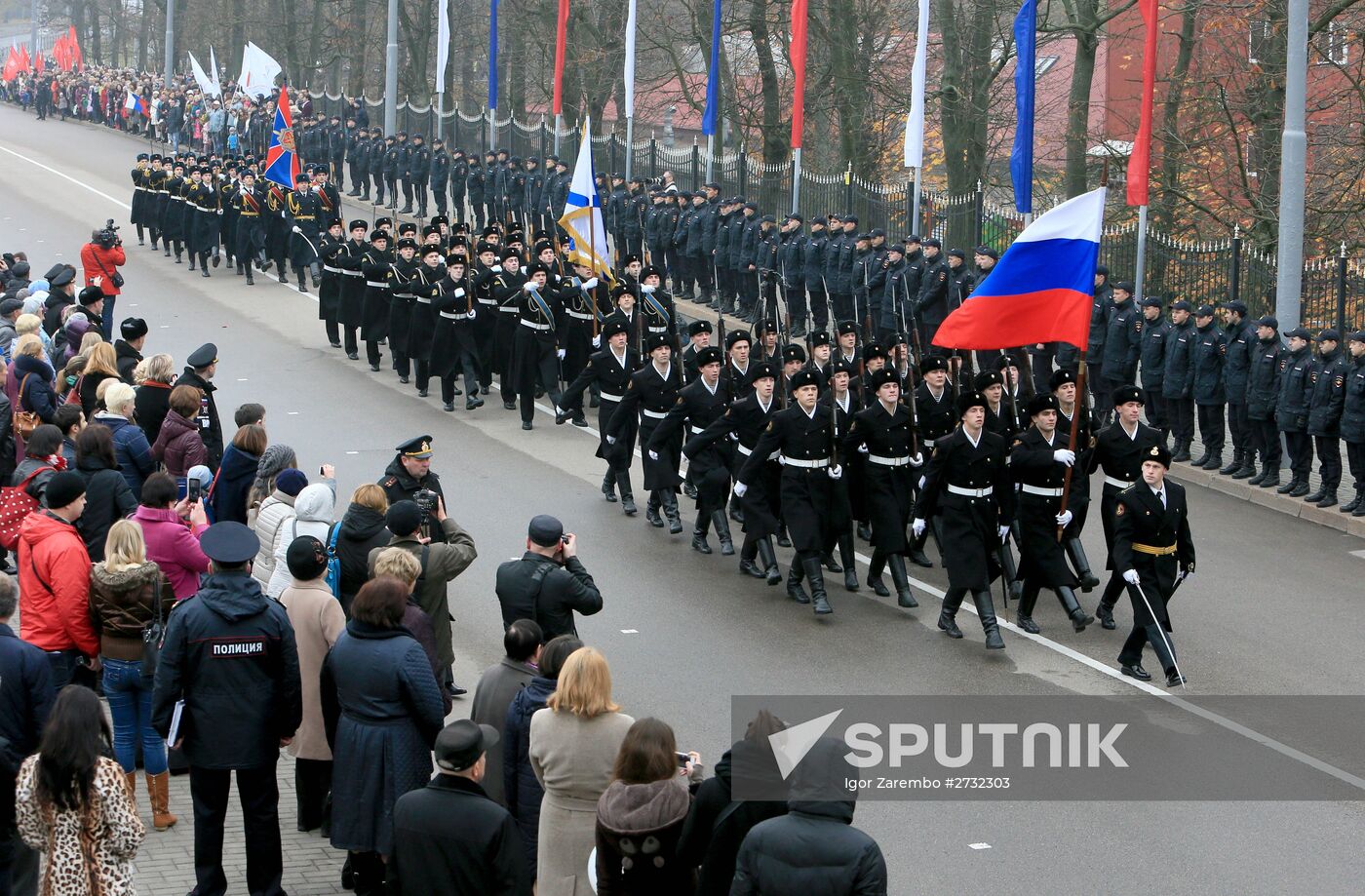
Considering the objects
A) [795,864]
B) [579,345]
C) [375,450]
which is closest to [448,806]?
[795,864]

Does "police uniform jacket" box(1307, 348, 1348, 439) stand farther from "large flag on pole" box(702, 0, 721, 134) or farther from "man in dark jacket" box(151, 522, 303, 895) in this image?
"large flag on pole" box(702, 0, 721, 134)

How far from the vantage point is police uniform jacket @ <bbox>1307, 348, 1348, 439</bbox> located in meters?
15.3

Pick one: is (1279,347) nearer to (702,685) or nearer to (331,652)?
(702,685)

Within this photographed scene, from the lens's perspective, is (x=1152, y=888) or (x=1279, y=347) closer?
(x=1152, y=888)

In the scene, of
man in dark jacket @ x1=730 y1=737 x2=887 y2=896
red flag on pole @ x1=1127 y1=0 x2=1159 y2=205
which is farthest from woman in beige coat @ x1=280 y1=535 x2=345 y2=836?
red flag on pole @ x1=1127 y1=0 x2=1159 y2=205

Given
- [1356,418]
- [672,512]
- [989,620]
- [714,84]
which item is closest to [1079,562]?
[989,620]

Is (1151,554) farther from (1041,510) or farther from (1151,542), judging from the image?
(1041,510)

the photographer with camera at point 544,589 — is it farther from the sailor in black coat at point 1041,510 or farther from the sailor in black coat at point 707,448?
the sailor in black coat at point 707,448

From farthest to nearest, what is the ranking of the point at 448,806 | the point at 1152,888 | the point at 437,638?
the point at 437,638, the point at 1152,888, the point at 448,806

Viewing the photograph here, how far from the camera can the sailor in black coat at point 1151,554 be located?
10.8 m

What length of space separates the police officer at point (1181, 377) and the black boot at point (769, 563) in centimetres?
564

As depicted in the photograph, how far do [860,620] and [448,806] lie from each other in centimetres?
659

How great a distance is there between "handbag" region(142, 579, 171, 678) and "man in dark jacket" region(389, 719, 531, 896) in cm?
271

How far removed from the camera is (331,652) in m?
7.27
